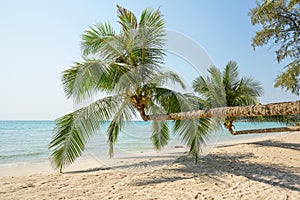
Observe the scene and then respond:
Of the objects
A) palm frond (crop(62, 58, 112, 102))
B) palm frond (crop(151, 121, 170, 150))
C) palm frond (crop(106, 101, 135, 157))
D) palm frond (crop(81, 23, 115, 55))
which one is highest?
palm frond (crop(81, 23, 115, 55))

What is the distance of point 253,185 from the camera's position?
419cm

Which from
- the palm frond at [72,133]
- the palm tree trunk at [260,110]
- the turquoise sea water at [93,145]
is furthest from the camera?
the turquoise sea water at [93,145]

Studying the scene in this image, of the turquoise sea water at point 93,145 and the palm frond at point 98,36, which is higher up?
the palm frond at point 98,36

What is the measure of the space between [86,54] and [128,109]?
1.84 meters

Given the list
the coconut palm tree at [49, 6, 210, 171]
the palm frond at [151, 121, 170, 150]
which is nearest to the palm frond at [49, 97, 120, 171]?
the coconut palm tree at [49, 6, 210, 171]

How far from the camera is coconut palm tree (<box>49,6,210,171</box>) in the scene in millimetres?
5016

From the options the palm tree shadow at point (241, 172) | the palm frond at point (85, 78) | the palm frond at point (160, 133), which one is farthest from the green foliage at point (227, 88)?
the palm frond at point (85, 78)

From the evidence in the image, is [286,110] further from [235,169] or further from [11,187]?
[11,187]

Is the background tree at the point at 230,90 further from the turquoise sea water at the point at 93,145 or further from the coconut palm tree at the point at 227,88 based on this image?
the turquoise sea water at the point at 93,145

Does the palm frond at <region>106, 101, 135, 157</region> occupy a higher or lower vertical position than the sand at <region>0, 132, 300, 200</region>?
higher

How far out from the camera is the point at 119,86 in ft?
18.0

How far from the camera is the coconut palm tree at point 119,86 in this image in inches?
197

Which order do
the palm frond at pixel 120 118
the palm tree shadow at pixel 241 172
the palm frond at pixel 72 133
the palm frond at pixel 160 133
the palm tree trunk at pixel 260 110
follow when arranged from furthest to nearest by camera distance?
the palm frond at pixel 160 133 → the palm frond at pixel 120 118 → the palm frond at pixel 72 133 → the palm tree shadow at pixel 241 172 → the palm tree trunk at pixel 260 110

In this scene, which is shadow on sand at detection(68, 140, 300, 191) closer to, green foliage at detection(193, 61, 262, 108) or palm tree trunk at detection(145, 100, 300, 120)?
palm tree trunk at detection(145, 100, 300, 120)
